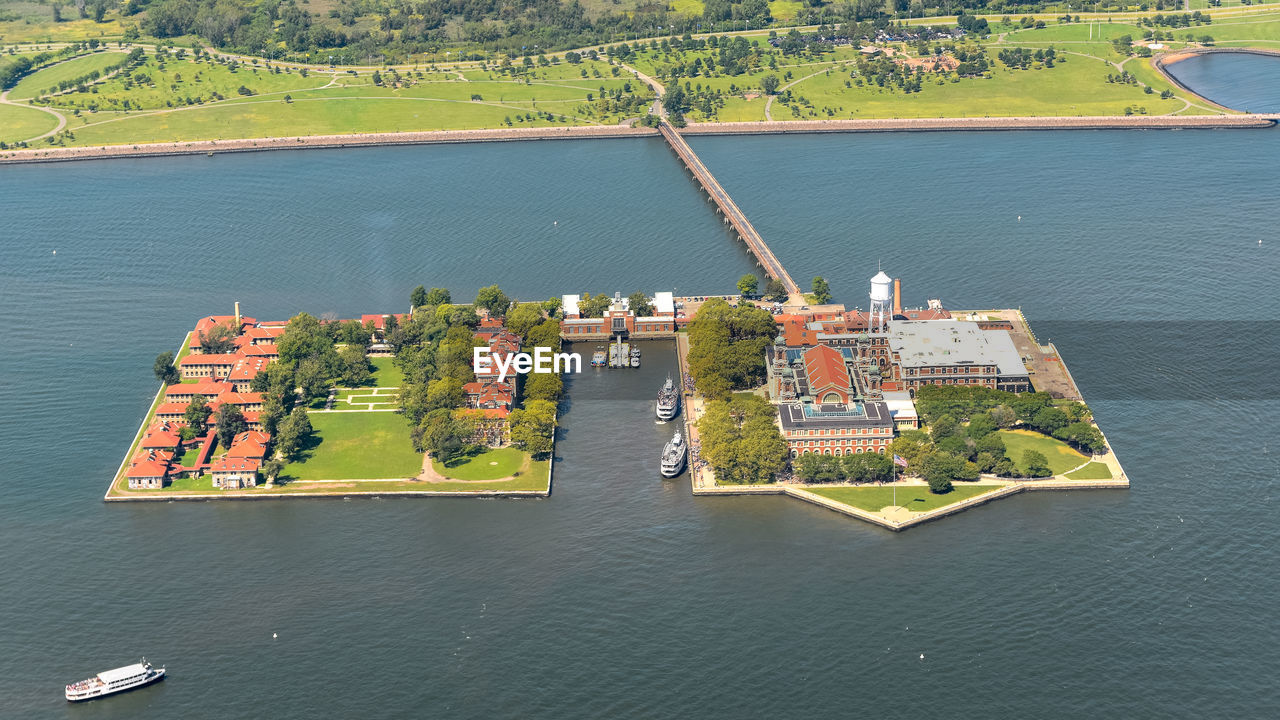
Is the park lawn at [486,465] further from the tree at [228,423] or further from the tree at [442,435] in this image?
the tree at [228,423]

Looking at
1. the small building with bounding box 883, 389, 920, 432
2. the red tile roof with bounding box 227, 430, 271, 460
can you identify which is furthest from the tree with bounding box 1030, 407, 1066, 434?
the red tile roof with bounding box 227, 430, 271, 460

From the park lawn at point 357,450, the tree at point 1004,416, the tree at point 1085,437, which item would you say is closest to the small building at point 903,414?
the tree at point 1004,416

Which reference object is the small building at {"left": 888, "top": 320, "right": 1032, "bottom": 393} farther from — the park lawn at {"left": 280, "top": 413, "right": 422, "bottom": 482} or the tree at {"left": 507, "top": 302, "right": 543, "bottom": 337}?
the park lawn at {"left": 280, "top": 413, "right": 422, "bottom": 482}

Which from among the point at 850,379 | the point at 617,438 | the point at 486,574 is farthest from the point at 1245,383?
the point at 486,574

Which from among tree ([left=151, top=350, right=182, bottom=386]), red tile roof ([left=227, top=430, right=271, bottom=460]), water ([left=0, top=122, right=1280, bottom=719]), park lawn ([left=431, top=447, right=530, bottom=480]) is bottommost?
water ([left=0, top=122, right=1280, bottom=719])

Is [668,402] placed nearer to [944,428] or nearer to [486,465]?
[486,465]

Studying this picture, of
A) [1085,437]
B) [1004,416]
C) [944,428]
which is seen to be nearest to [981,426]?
[944,428]
